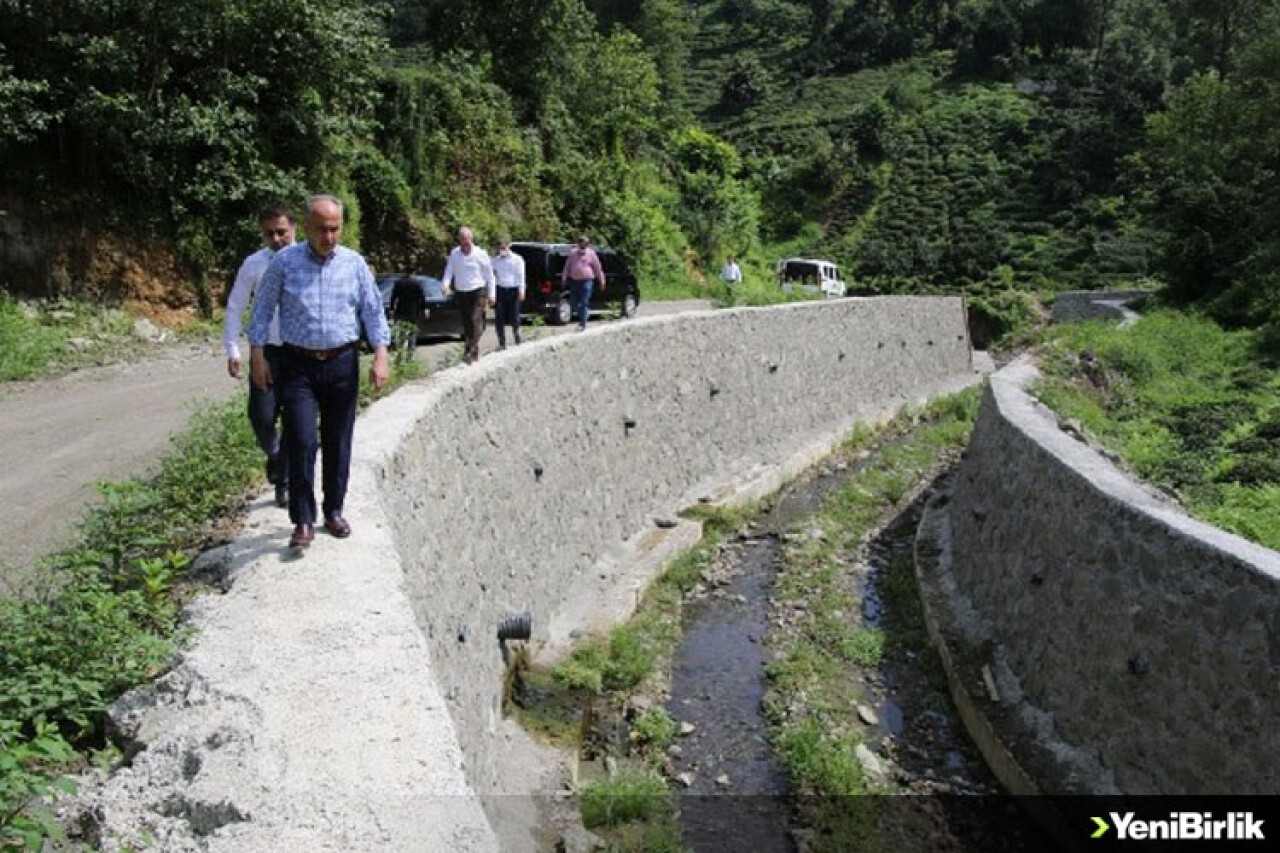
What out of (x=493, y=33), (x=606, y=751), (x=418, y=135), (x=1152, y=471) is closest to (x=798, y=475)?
(x=1152, y=471)

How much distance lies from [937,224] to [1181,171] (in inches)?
720

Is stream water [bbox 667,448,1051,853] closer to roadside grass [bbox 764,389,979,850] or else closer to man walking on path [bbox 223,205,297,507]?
roadside grass [bbox 764,389,979,850]

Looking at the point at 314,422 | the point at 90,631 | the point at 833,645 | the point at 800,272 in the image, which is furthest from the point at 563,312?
the point at 800,272

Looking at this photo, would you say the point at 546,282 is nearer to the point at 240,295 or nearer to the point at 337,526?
the point at 240,295

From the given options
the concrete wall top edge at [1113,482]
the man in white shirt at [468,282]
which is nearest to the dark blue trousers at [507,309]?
the man in white shirt at [468,282]

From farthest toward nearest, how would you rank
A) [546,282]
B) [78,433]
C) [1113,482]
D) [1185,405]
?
1. [546,282]
2. [1185,405]
3. [78,433]
4. [1113,482]

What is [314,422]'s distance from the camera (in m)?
5.32

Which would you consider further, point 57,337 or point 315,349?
point 57,337

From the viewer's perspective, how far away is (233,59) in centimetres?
1789

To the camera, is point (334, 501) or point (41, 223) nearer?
point (334, 501)

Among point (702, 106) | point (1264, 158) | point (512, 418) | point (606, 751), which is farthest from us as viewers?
point (702, 106)

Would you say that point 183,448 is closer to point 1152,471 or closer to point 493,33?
point 1152,471

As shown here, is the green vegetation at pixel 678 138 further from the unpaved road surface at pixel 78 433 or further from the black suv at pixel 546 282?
the black suv at pixel 546 282

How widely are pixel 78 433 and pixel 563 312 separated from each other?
10660mm
